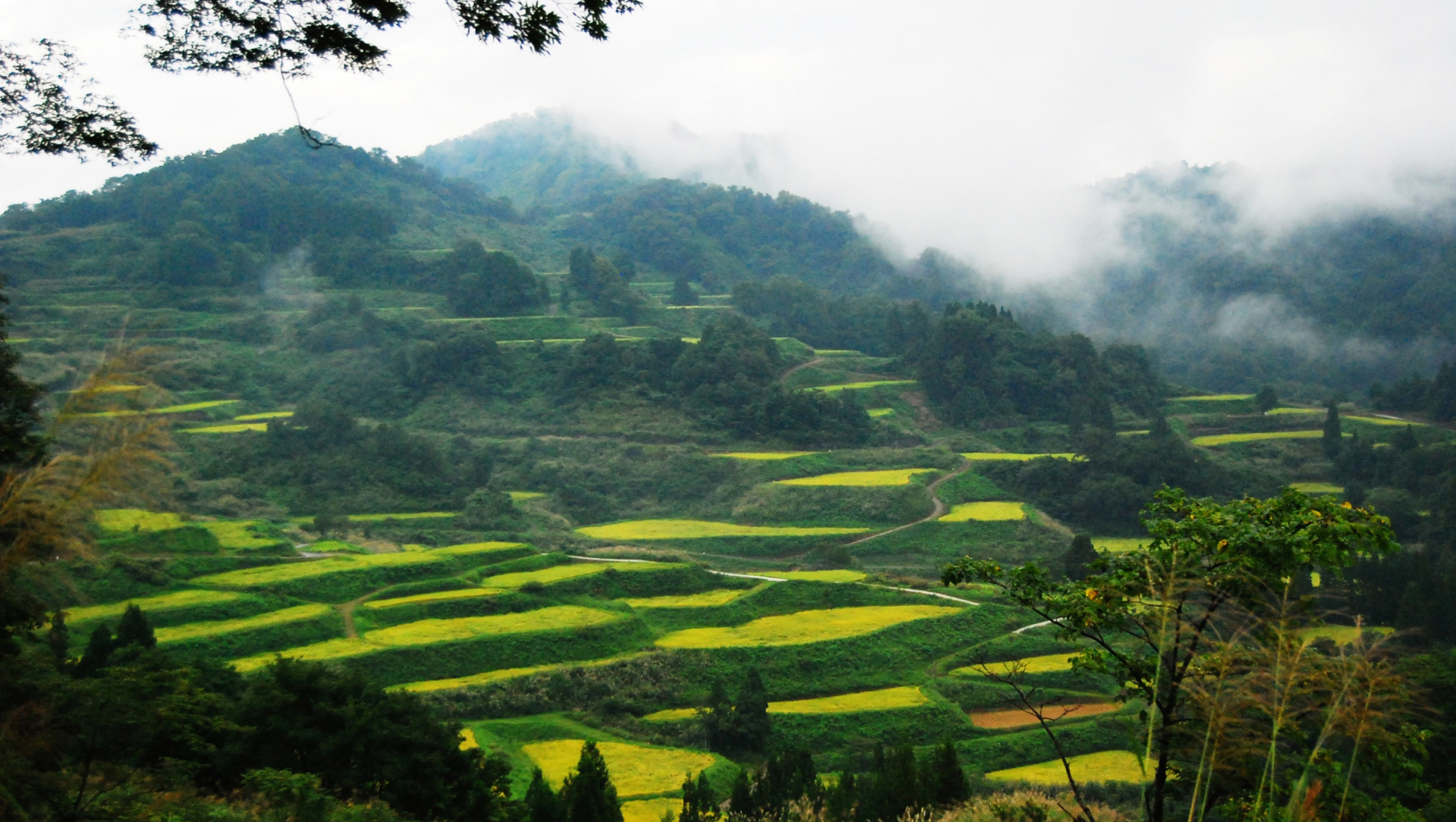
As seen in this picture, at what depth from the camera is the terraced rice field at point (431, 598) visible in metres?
15.7


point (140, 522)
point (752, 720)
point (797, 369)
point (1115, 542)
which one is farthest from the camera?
point (797, 369)

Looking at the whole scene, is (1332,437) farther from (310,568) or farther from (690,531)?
(310,568)

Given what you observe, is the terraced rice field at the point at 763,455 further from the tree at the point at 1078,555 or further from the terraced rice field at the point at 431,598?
the terraced rice field at the point at 431,598

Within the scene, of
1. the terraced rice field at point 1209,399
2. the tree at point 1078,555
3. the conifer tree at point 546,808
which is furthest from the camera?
the terraced rice field at point 1209,399

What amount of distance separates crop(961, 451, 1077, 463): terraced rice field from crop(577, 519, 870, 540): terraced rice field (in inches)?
284

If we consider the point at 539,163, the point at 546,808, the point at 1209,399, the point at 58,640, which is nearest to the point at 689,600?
the point at 58,640

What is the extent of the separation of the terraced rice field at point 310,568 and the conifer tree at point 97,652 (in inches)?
174

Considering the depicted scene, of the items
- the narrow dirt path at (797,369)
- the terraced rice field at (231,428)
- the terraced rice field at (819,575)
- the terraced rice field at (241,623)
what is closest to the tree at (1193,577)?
the terraced rice field at (241,623)

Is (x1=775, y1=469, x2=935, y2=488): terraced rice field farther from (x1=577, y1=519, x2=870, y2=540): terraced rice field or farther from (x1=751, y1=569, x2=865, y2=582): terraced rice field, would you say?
(x1=751, y1=569, x2=865, y2=582): terraced rice field

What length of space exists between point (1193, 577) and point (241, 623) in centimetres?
1405

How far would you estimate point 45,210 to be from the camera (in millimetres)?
38906

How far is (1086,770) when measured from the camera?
12.2m

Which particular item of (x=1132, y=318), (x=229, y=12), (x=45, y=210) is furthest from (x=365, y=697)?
(x=1132, y=318)

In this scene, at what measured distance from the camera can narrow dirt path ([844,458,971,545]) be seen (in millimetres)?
23425
